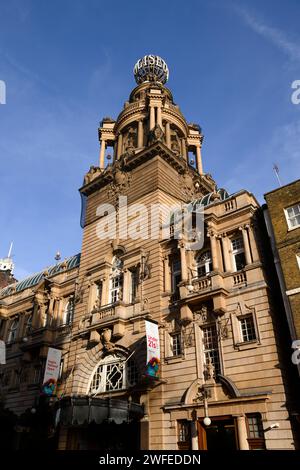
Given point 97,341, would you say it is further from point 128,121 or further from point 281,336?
point 128,121

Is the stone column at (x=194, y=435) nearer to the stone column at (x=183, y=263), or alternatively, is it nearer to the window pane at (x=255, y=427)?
the window pane at (x=255, y=427)

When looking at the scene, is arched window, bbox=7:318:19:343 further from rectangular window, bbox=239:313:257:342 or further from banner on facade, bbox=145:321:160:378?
rectangular window, bbox=239:313:257:342

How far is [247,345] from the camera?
69.1 ft

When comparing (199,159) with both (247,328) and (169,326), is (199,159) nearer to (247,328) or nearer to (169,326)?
(169,326)

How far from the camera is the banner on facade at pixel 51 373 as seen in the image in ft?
90.0

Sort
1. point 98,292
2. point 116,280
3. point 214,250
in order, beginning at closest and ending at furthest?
point 214,250 → point 116,280 → point 98,292

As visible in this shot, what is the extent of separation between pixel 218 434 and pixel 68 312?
19293 mm

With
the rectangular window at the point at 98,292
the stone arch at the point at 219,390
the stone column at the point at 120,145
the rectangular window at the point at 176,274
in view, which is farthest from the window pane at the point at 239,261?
the stone column at the point at 120,145

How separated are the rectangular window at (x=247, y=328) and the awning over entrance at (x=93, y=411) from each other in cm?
782

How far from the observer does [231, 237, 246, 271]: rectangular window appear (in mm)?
24703

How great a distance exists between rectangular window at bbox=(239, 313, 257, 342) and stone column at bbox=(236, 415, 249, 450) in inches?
162

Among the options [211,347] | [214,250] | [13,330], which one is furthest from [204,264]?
[13,330]

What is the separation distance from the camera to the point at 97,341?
28641 mm
